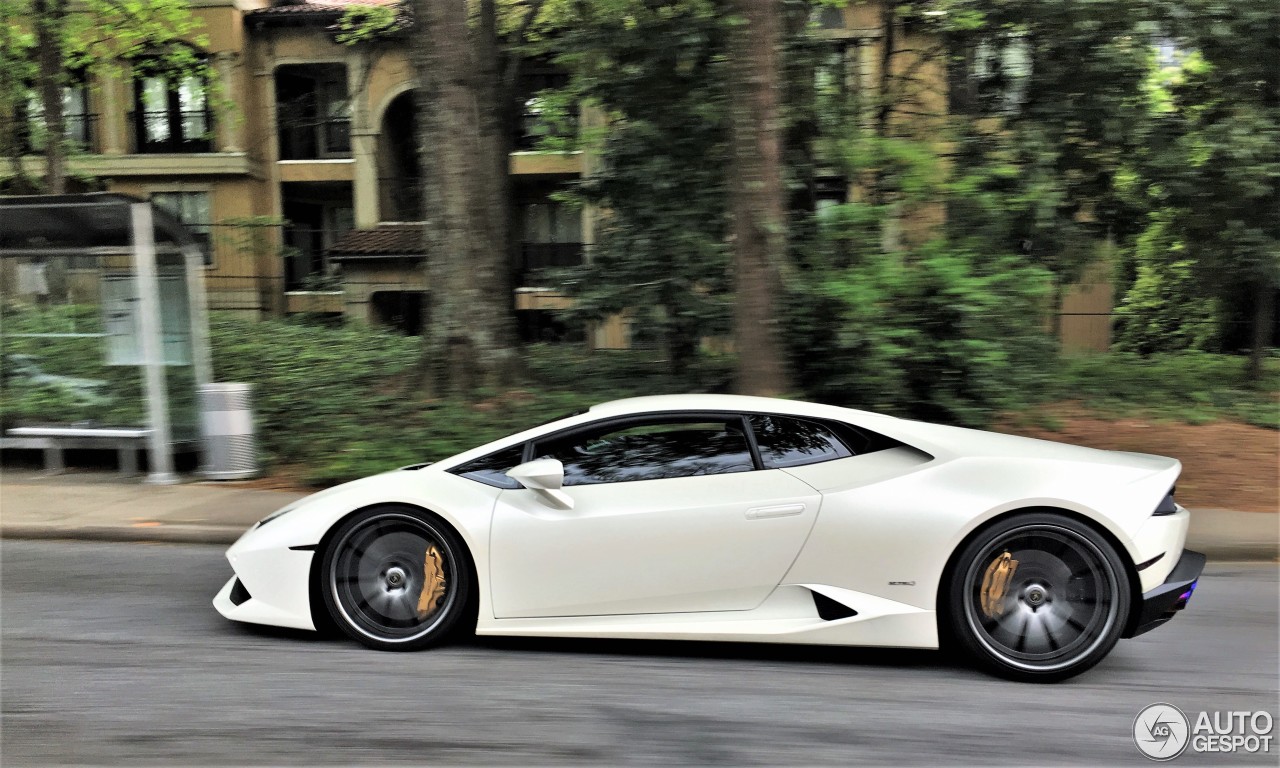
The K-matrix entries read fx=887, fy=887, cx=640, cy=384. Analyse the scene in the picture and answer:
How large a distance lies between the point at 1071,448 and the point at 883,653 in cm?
134

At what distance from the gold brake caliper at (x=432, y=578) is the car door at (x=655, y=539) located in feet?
1.00

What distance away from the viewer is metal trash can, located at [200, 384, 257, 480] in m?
8.51

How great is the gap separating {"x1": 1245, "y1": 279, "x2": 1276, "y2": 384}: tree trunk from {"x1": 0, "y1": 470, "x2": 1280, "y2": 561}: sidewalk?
17.0 feet

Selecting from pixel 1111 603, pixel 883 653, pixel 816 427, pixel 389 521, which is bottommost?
pixel 883 653

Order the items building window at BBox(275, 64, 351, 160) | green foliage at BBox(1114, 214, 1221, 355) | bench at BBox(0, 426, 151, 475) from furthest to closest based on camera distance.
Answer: building window at BBox(275, 64, 351, 160), green foliage at BBox(1114, 214, 1221, 355), bench at BBox(0, 426, 151, 475)

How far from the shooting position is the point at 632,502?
4.04 m

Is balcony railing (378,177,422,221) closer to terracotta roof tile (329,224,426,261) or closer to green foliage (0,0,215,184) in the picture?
terracotta roof tile (329,224,426,261)

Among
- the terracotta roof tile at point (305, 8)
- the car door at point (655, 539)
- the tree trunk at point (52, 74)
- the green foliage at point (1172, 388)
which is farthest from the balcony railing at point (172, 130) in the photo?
the car door at point (655, 539)

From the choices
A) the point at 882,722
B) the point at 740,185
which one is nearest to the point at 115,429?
the point at 740,185

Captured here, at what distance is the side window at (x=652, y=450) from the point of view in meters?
4.16

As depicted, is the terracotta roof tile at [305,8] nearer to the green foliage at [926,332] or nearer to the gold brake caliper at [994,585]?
the green foliage at [926,332]

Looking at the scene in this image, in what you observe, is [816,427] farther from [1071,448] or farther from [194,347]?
[194,347]

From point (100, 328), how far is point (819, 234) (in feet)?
24.3

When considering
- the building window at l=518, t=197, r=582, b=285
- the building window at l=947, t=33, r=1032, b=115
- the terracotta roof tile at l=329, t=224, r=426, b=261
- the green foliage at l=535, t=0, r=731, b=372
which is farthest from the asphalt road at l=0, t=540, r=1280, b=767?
the building window at l=518, t=197, r=582, b=285
